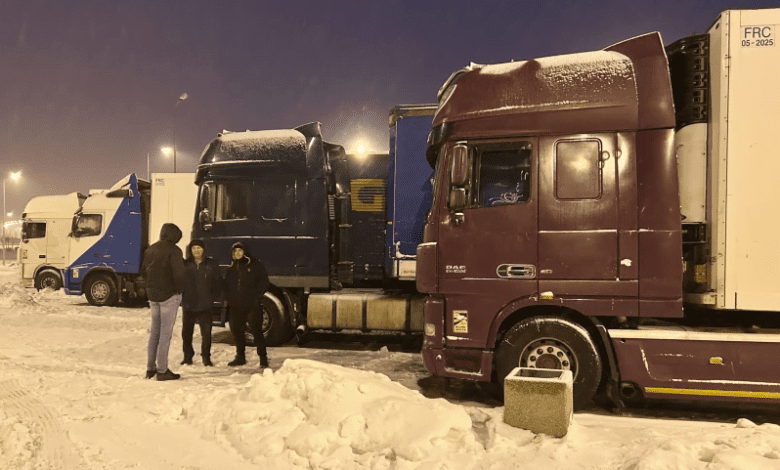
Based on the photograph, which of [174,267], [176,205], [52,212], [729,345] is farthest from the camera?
[52,212]

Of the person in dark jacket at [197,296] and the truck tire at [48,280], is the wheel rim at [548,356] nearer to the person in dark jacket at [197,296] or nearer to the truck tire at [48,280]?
the person in dark jacket at [197,296]

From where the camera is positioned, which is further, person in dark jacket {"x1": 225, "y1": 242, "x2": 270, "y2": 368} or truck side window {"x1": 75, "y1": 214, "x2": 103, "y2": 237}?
truck side window {"x1": 75, "y1": 214, "x2": 103, "y2": 237}

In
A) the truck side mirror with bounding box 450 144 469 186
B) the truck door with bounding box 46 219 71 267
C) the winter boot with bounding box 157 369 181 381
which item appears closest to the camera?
the truck side mirror with bounding box 450 144 469 186

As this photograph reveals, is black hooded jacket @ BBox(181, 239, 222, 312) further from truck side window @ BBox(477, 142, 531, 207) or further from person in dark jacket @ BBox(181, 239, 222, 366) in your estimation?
truck side window @ BBox(477, 142, 531, 207)

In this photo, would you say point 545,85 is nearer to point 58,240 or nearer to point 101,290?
point 101,290

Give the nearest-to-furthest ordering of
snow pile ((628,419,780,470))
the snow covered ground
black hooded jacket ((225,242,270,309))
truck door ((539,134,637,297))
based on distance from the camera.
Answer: snow pile ((628,419,780,470)), the snow covered ground, truck door ((539,134,637,297)), black hooded jacket ((225,242,270,309))

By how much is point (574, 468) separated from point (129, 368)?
6.07m

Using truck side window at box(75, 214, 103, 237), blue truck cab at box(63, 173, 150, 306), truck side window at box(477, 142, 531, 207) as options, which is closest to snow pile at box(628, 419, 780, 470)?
truck side window at box(477, 142, 531, 207)

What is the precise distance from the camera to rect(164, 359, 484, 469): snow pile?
3.97 meters

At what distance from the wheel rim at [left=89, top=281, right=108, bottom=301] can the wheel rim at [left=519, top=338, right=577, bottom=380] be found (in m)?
13.8

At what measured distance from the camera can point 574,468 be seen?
393 cm

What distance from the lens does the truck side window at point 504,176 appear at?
17.7 ft

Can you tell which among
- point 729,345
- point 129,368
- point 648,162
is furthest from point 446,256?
point 129,368

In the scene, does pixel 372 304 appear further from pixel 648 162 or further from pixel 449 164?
pixel 648 162
